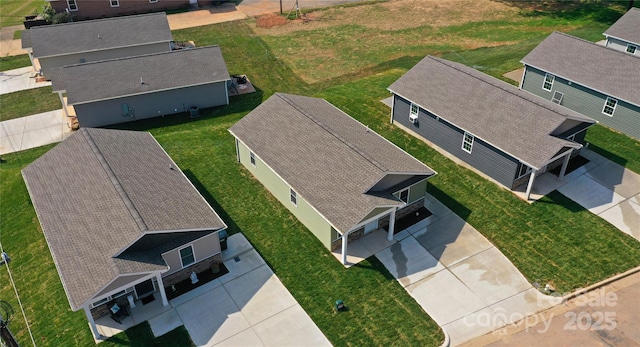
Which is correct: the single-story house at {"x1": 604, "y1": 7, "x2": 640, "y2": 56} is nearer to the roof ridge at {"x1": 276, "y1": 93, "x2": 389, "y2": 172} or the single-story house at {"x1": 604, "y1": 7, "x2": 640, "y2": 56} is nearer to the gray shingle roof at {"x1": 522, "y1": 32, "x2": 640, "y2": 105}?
the gray shingle roof at {"x1": 522, "y1": 32, "x2": 640, "y2": 105}

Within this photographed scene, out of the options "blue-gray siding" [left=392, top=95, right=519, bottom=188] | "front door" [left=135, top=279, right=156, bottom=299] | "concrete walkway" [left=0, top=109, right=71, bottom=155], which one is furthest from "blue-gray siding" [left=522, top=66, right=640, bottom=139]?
"concrete walkway" [left=0, top=109, right=71, bottom=155]

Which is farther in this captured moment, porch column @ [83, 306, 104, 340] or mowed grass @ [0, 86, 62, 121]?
mowed grass @ [0, 86, 62, 121]

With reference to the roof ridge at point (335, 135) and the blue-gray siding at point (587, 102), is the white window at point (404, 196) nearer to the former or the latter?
the roof ridge at point (335, 135)

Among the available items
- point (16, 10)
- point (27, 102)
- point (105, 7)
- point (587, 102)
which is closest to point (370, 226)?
point (587, 102)

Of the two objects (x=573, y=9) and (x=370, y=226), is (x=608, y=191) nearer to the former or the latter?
(x=370, y=226)

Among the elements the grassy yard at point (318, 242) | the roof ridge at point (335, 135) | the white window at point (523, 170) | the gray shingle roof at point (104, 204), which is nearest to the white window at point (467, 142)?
the grassy yard at point (318, 242)

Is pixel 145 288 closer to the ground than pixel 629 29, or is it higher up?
closer to the ground
